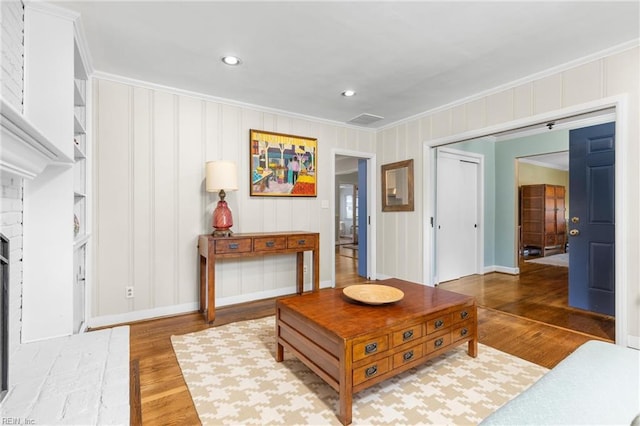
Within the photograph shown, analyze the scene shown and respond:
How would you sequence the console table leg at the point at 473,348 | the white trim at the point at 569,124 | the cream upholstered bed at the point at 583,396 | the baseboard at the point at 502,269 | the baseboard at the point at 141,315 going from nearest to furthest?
the cream upholstered bed at the point at 583,396 < the console table leg at the point at 473,348 < the baseboard at the point at 141,315 < the white trim at the point at 569,124 < the baseboard at the point at 502,269

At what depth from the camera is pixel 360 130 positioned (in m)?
4.58

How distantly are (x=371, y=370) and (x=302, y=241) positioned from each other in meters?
1.95

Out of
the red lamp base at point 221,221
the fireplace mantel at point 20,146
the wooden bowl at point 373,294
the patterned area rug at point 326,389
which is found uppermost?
the fireplace mantel at point 20,146

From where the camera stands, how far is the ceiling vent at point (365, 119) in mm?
4035

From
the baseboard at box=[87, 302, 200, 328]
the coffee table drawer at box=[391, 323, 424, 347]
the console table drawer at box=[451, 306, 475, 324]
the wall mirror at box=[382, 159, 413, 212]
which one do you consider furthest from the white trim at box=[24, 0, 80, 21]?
the wall mirror at box=[382, 159, 413, 212]

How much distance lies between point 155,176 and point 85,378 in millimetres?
2204

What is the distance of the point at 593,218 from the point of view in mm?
3211

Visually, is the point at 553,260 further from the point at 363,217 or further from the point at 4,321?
the point at 4,321

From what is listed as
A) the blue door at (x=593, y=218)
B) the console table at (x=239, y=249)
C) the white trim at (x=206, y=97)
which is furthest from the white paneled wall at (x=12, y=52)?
the blue door at (x=593, y=218)

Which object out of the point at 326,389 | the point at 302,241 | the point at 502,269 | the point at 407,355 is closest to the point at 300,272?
the point at 302,241

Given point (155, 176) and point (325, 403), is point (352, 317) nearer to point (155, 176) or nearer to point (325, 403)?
point (325, 403)

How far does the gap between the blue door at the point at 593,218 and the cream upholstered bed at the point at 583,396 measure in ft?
9.39

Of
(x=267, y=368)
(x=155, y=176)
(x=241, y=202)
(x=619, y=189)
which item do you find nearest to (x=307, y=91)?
(x=241, y=202)

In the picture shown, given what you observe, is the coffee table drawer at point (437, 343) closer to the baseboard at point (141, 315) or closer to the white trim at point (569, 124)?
the baseboard at point (141, 315)
